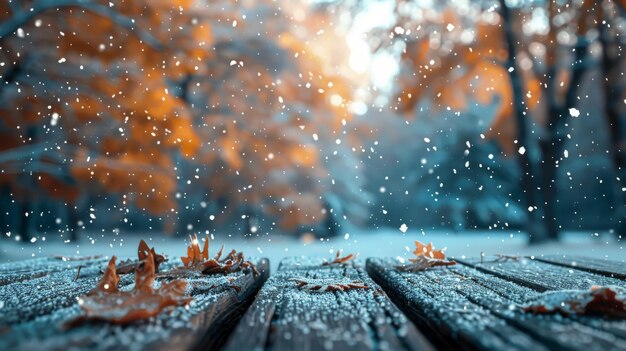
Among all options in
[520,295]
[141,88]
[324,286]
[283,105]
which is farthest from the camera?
[283,105]

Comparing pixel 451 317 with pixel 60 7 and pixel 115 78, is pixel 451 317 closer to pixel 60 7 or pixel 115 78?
pixel 60 7

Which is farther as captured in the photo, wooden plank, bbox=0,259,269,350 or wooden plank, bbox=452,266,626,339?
wooden plank, bbox=452,266,626,339

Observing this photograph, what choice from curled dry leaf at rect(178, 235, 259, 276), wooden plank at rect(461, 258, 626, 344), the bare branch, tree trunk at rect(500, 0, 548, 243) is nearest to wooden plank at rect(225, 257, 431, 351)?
wooden plank at rect(461, 258, 626, 344)

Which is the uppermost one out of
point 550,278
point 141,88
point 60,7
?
point 60,7

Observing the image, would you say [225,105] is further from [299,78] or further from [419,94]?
[419,94]

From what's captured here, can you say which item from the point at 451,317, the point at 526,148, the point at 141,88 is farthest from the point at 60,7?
the point at 526,148

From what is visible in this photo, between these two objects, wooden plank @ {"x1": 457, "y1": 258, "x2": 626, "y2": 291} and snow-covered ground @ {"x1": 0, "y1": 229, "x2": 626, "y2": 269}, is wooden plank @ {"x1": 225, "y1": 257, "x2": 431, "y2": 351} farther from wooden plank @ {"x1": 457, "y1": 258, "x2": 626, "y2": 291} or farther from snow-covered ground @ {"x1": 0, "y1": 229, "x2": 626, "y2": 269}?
snow-covered ground @ {"x1": 0, "y1": 229, "x2": 626, "y2": 269}

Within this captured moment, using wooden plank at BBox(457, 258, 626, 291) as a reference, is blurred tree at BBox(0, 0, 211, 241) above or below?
above
